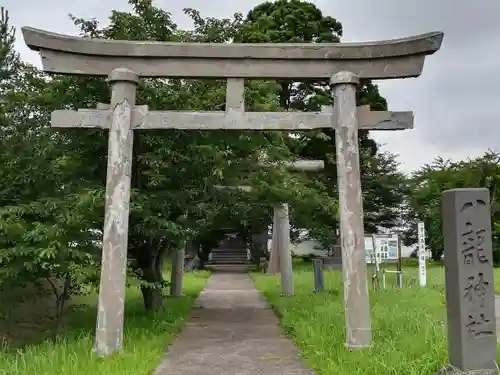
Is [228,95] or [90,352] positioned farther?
[228,95]

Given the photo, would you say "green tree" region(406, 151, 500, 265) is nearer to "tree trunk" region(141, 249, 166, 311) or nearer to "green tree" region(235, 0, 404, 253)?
"green tree" region(235, 0, 404, 253)

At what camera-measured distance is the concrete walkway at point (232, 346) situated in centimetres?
657

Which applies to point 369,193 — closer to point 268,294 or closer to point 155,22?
point 268,294

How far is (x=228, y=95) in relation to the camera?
7.92 meters

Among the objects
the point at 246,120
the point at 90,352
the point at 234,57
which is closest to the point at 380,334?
the point at 246,120

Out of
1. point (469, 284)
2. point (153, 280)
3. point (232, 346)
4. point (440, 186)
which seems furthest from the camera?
point (440, 186)

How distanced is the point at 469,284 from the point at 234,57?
14.9 feet

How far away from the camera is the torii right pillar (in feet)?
23.8

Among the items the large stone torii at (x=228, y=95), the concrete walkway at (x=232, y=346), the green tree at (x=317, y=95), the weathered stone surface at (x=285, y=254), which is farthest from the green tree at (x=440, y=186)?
the large stone torii at (x=228, y=95)

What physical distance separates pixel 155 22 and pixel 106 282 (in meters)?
5.39

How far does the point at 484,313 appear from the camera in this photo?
5.42 m

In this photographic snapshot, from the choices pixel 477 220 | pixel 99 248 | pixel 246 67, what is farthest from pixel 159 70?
pixel 477 220

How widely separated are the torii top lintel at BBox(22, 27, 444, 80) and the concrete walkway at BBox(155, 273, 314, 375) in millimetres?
4015

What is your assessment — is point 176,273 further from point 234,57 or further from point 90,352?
point 234,57
